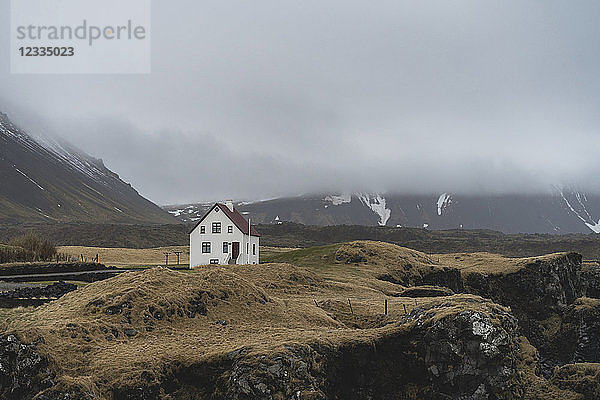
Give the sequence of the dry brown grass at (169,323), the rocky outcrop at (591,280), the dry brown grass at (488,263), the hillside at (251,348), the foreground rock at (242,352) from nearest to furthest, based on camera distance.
Result: the foreground rock at (242,352)
the hillside at (251,348)
the dry brown grass at (169,323)
the dry brown grass at (488,263)
the rocky outcrop at (591,280)

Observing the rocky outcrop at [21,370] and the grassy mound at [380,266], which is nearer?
the rocky outcrop at [21,370]

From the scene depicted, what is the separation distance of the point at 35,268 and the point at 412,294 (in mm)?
43335

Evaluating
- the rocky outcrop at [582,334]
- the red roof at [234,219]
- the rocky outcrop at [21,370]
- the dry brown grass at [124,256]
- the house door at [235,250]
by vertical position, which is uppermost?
the red roof at [234,219]

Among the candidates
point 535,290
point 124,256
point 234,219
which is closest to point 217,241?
point 234,219

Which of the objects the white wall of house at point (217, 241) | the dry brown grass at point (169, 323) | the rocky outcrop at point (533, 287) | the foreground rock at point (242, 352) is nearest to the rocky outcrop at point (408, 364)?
the foreground rock at point (242, 352)

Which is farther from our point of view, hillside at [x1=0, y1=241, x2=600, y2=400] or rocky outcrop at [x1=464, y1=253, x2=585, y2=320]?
rocky outcrop at [x1=464, y1=253, x2=585, y2=320]

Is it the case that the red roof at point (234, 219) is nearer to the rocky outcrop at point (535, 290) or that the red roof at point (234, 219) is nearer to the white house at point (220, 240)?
the white house at point (220, 240)

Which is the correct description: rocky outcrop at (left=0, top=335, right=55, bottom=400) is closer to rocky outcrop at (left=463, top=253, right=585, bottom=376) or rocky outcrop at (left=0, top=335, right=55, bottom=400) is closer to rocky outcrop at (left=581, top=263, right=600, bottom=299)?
rocky outcrop at (left=463, top=253, right=585, bottom=376)

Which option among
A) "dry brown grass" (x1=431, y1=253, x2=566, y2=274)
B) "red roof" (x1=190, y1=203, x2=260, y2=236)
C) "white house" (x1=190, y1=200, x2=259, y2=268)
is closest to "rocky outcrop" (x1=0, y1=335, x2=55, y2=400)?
"white house" (x1=190, y1=200, x2=259, y2=268)

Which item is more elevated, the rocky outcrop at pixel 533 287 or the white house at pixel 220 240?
the white house at pixel 220 240

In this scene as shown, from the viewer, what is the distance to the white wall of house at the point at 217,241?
66.2 m

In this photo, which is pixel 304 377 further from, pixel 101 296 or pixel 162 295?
pixel 101 296

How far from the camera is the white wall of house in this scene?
2608 inches

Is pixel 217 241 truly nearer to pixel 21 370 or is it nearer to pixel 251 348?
pixel 251 348
